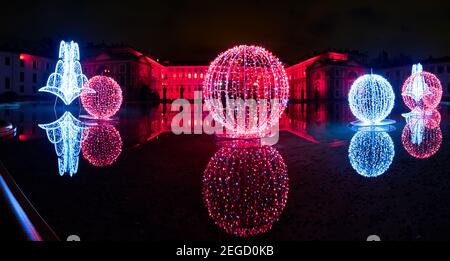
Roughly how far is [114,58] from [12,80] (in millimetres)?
17649

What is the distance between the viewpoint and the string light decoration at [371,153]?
7.41 meters

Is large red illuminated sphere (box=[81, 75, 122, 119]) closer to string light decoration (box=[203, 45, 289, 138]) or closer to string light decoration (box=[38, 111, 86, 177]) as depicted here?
string light decoration (box=[38, 111, 86, 177])

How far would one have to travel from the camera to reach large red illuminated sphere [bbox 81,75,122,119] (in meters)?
18.6

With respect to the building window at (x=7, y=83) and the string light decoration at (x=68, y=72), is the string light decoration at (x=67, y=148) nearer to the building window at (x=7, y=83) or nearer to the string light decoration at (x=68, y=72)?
the string light decoration at (x=68, y=72)

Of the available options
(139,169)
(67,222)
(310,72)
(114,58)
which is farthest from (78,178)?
(310,72)

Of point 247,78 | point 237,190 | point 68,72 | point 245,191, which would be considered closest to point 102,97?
point 68,72

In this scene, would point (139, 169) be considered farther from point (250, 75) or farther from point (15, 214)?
point (250, 75)

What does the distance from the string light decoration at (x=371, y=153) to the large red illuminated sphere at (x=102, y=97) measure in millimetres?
12324

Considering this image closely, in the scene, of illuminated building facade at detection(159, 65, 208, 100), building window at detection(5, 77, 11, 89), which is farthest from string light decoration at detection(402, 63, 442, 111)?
illuminated building facade at detection(159, 65, 208, 100)

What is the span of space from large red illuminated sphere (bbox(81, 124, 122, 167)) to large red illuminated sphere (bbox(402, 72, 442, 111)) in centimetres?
2024

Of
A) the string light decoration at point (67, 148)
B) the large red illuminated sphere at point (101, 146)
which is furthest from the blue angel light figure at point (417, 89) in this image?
the string light decoration at point (67, 148)

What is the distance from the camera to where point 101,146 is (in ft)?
34.4

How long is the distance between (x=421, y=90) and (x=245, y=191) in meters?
23.4
